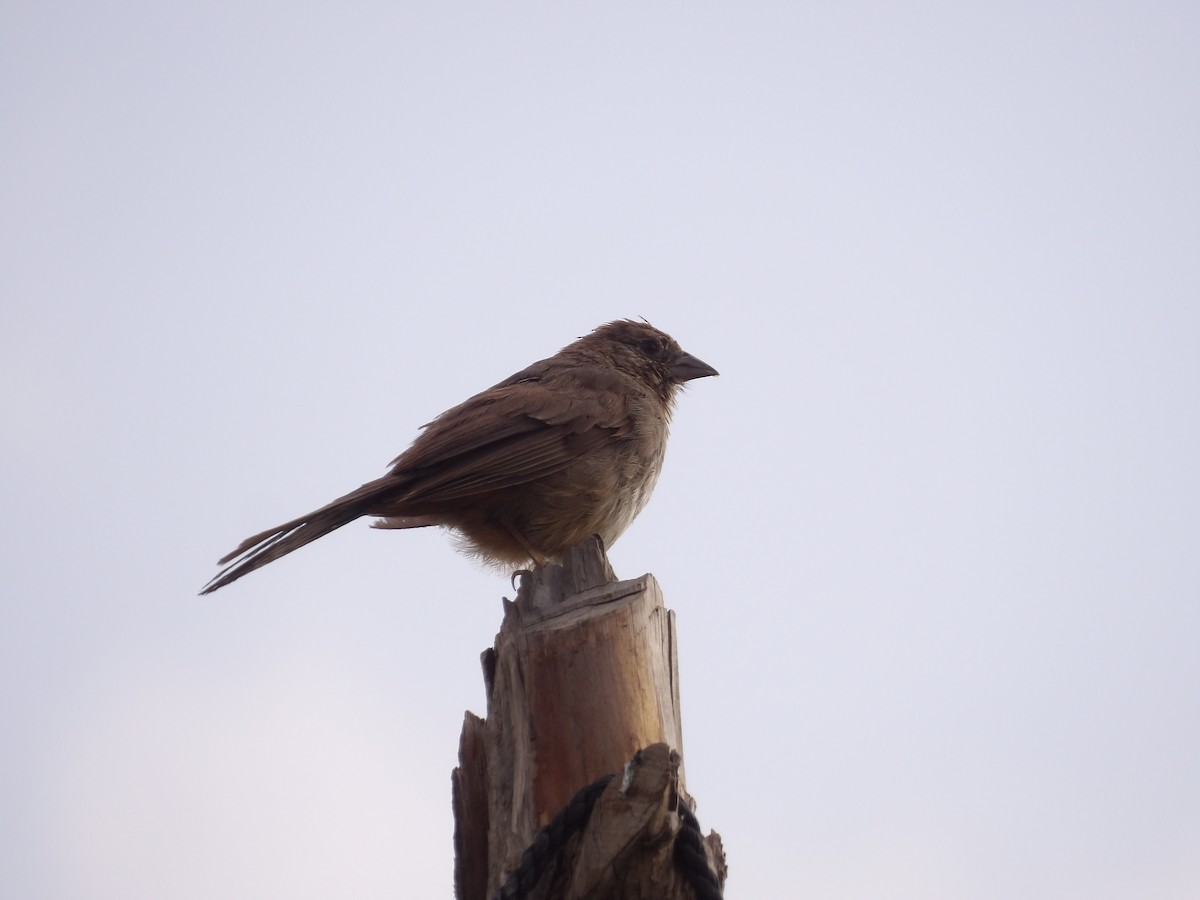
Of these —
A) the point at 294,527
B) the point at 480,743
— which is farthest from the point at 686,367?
the point at 480,743

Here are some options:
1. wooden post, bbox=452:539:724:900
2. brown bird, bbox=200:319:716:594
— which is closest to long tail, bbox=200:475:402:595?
brown bird, bbox=200:319:716:594

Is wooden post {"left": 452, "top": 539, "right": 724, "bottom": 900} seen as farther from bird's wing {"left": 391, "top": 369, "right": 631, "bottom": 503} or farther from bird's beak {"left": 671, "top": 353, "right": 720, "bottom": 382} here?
bird's beak {"left": 671, "top": 353, "right": 720, "bottom": 382}

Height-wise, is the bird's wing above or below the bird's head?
below

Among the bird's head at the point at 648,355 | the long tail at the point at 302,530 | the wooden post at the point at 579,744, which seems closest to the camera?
the wooden post at the point at 579,744

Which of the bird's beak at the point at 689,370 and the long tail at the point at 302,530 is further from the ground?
the bird's beak at the point at 689,370

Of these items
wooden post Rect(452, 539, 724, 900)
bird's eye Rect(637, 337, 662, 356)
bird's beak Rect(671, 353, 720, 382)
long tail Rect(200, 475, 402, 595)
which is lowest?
wooden post Rect(452, 539, 724, 900)

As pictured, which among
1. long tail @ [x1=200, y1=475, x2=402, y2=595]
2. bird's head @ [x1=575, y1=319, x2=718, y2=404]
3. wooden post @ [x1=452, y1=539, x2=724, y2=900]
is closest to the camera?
wooden post @ [x1=452, y1=539, x2=724, y2=900]

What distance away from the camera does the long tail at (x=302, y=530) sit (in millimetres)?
4488

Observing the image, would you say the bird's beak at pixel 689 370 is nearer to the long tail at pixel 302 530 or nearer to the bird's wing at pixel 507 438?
the bird's wing at pixel 507 438

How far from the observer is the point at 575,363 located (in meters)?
6.65

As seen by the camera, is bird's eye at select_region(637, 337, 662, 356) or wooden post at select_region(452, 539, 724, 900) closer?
wooden post at select_region(452, 539, 724, 900)

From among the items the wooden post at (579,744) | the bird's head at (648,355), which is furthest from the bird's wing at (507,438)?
the wooden post at (579,744)

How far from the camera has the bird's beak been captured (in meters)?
7.20

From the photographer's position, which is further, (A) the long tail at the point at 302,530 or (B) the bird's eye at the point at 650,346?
(B) the bird's eye at the point at 650,346
